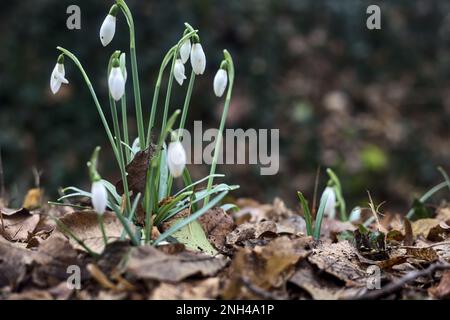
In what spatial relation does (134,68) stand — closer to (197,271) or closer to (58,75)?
(58,75)

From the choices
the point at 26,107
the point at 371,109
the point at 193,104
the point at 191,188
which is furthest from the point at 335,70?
the point at 191,188

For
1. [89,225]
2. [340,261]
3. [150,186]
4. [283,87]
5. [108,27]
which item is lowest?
[340,261]

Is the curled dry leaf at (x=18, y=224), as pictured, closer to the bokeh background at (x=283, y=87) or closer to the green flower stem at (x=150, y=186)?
the green flower stem at (x=150, y=186)

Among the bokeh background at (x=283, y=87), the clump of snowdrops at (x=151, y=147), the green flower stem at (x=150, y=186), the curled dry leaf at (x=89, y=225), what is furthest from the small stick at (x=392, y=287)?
the bokeh background at (x=283, y=87)

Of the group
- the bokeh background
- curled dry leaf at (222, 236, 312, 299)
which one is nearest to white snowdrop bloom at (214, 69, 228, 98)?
curled dry leaf at (222, 236, 312, 299)

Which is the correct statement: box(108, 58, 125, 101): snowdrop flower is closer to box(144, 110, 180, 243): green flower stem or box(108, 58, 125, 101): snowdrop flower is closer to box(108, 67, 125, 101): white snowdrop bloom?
box(108, 67, 125, 101): white snowdrop bloom

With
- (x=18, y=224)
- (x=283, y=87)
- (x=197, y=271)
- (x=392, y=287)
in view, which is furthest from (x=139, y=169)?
(x=283, y=87)
